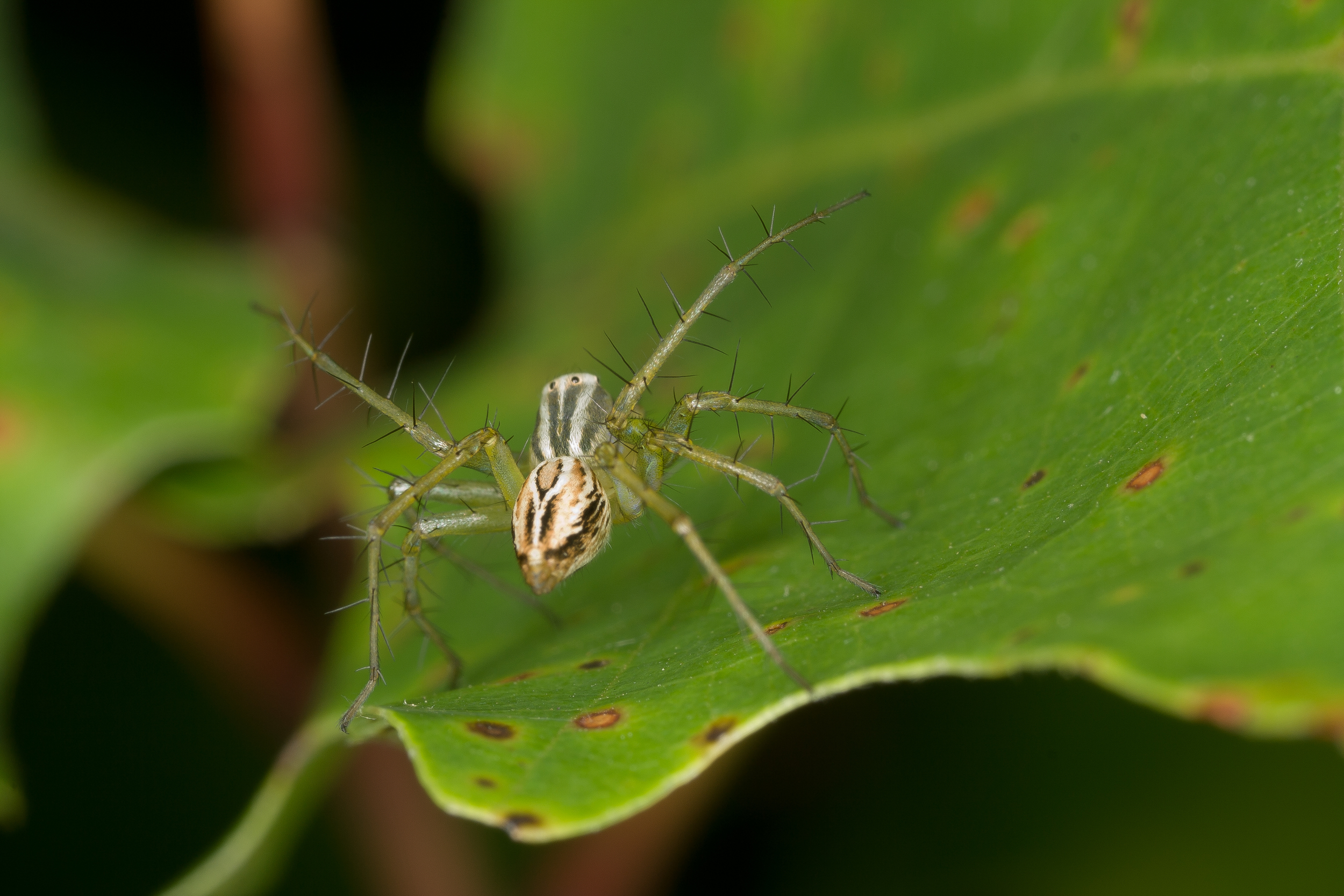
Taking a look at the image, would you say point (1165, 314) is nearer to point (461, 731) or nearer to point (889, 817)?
point (461, 731)

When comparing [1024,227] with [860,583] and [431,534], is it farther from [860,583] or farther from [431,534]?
[431,534]

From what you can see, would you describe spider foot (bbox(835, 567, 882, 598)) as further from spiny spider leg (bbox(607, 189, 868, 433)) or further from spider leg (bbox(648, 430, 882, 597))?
spiny spider leg (bbox(607, 189, 868, 433))

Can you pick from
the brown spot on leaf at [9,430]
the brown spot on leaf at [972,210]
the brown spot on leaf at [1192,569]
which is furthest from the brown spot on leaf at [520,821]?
the brown spot on leaf at [9,430]

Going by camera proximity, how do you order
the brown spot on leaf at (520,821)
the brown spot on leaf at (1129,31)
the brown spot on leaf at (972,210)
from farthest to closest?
1. the brown spot on leaf at (972,210)
2. the brown spot on leaf at (1129,31)
3. the brown spot on leaf at (520,821)

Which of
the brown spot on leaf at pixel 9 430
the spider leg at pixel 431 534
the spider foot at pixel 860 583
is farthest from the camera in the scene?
the brown spot on leaf at pixel 9 430

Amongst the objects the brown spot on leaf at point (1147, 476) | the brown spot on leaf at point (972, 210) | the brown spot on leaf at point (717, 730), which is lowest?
the brown spot on leaf at point (1147, 476)

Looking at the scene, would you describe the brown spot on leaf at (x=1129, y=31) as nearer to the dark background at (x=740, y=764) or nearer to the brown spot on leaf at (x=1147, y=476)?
the brown spot on leaf at (x=1147, y=476)
